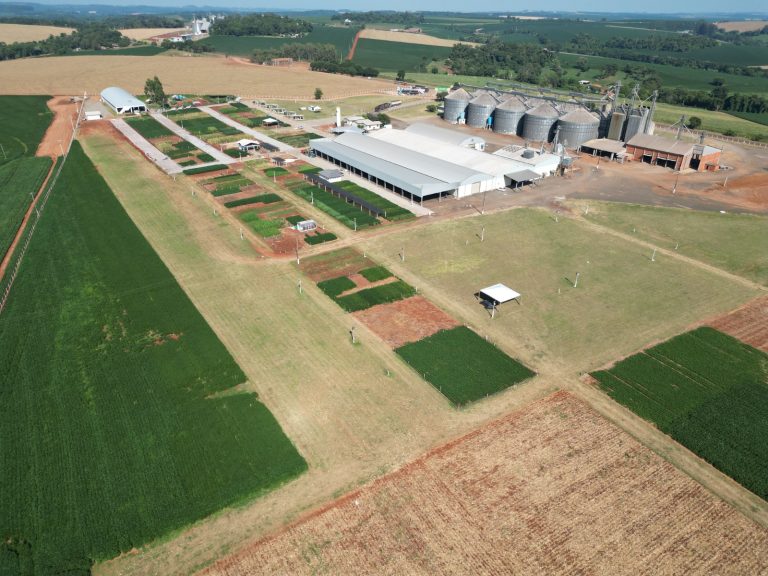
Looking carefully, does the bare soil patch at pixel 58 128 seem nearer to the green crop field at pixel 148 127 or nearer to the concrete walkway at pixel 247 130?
the green crop field at pixel 148 127

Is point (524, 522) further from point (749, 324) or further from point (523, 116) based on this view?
point (523, 116)

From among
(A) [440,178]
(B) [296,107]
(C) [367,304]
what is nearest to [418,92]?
(B) [296,107]

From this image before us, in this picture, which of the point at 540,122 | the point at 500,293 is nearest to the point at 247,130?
the point at 540,122

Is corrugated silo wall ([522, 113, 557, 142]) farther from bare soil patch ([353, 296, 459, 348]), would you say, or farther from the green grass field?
bare soil patch ([353, 296, 459, 348])

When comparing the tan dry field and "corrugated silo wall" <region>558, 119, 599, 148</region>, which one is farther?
the tan dry field

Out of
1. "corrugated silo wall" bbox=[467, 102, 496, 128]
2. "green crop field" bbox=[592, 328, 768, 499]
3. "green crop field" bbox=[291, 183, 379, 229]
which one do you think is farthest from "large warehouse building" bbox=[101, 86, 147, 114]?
"green crop field" bbox=[592, 328, 768, 499]

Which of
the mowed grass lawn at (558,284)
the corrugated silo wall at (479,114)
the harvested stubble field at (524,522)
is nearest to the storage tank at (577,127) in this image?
the corrugated silo wall at (479,114)
